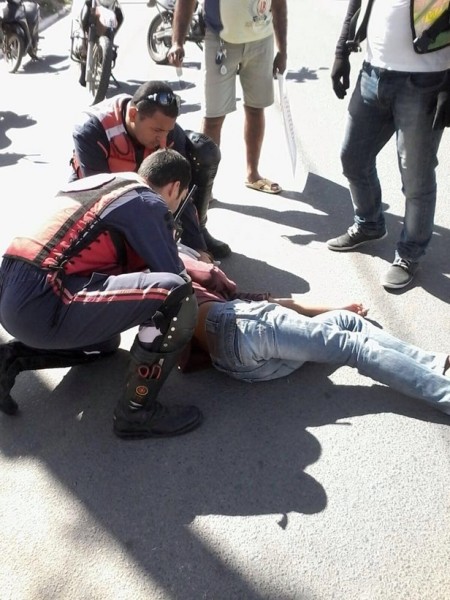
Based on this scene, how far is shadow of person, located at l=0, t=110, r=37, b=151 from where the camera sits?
18.3 feet

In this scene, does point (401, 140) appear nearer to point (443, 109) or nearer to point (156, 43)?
point (443, 109)

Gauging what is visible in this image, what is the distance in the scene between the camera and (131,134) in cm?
296

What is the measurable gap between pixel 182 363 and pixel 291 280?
937 mm

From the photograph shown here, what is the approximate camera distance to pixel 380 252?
361cm

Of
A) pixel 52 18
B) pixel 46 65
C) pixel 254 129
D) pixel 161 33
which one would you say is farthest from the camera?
pixel 52 18

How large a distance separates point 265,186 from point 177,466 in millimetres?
2500

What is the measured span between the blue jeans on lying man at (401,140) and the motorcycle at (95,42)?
12.0 feet

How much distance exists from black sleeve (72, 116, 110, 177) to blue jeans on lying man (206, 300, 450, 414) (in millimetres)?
945

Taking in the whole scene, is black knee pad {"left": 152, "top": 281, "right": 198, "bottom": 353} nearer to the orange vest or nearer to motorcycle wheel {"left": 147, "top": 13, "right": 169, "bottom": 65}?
the orange vest

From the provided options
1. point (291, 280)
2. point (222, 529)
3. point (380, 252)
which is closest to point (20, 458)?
point (222, 529)

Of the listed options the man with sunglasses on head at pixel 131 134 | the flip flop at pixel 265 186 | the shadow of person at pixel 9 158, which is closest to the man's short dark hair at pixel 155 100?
the man with sunglasses on head at pixel 131 134

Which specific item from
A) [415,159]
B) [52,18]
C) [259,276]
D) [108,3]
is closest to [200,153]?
[259,276]

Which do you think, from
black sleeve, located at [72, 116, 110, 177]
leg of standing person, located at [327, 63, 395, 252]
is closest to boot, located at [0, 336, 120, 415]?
black sleeve, located at [72, 116, 110, 177]

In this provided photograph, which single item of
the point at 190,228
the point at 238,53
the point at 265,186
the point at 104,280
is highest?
the point at 238,53
